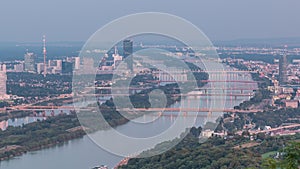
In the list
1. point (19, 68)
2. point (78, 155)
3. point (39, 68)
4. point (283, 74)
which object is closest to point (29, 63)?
point (19, 68)

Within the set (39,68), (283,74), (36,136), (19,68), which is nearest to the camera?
(36,136)

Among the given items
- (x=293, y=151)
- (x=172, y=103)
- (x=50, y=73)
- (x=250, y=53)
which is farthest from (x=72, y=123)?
(x=250, y=53)

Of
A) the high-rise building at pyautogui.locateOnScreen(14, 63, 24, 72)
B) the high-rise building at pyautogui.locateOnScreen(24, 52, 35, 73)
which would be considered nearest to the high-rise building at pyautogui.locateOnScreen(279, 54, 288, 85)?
the high-rise building at pyautogui.locateOnScreen(24, 52, 35, 73)

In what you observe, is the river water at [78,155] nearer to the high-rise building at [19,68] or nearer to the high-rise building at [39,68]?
the high-rise building at [39,68]

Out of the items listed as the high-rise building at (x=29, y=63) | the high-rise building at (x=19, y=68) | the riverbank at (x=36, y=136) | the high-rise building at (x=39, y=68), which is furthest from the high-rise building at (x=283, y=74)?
the high-rise building at (x=19, y=68)

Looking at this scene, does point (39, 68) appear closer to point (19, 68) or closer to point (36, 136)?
point (19, 68)

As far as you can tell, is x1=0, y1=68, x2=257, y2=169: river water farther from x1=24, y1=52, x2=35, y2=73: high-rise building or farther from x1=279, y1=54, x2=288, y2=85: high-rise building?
x1=24, y1=52, x2=35, y2=73: high-rise building

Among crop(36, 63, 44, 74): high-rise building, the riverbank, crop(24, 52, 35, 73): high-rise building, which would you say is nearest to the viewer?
the riverbank

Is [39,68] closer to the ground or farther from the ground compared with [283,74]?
farther from the ground

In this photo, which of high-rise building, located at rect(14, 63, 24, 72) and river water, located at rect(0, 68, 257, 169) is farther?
high-rise building, located at rect(14, 63, 24, 72)
